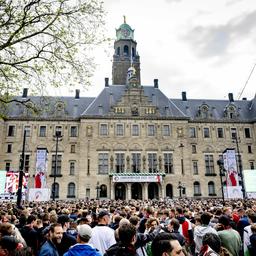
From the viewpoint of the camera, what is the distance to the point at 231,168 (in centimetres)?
3238

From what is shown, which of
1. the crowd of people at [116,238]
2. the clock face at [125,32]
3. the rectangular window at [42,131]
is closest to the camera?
the crowd of people at [116,238]

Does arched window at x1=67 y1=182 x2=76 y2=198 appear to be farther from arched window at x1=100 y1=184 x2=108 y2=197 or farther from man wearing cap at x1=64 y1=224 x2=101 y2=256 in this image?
man wearing cap at x1=64 y1=224 x2=101 y2=256

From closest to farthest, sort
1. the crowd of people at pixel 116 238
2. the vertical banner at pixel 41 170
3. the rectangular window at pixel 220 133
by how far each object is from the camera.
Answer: the crowd of people at pixel 116 238 → the vertical banner at pixel 41 170 → the rectangular window at pixel 220 133

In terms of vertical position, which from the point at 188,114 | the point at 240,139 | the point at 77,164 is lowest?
the point at 77,164

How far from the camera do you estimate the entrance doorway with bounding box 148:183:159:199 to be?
148 feet

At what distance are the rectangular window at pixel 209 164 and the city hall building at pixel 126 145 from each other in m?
0.14

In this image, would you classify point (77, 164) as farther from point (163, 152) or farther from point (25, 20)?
point (25, 20)

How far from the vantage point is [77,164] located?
152 feet

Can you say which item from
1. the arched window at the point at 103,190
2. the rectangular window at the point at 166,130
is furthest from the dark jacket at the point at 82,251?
the rectangular window at the point at 166,130

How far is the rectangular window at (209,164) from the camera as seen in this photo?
158 feet

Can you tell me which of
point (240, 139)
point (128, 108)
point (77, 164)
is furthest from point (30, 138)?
point (240, 139)

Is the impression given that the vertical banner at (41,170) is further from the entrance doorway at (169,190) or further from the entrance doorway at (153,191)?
the entrance doorway at (169,190)

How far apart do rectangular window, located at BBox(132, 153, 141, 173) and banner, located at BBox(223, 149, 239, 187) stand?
16.2m

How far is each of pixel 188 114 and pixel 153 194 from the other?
16997 mm
